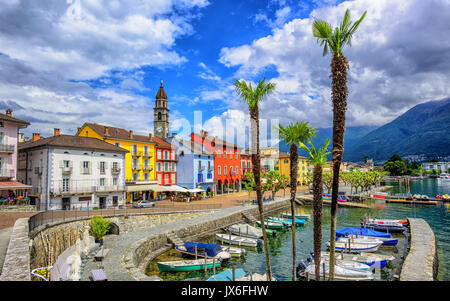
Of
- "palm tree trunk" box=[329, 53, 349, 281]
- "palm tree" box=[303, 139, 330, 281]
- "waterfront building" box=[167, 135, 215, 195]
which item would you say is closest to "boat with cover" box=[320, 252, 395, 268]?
"palm tree" box=[303, 139, 330, 281]

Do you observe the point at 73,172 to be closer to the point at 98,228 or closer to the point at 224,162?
the point at 98,228

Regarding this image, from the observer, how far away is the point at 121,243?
80.6ft

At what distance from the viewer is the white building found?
34688 mm

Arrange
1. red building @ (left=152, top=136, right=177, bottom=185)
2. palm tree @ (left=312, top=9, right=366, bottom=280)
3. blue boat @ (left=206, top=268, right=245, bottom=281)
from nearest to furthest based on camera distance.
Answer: palm tree @ (left=312, top=9, right=366, bottom=280), blue boat @ (left=206, top=268, right=245, bottom=281), red building @ (left=152, top=136, right=177, bottom=185)

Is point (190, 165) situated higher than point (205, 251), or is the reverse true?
point (190, 165)

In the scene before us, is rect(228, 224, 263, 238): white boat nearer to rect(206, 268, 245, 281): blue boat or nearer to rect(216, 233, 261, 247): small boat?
rect(216, 233, 261, 247): small boat

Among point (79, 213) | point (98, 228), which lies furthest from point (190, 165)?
point (98, 228)

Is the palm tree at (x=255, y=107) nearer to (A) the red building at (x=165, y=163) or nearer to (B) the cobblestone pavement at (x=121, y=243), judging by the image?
(B) the cobblestone pavement at (x=121, y=243)

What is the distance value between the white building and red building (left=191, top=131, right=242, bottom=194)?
25.8 m

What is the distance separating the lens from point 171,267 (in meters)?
21.2

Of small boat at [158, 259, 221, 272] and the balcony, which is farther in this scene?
the balcony

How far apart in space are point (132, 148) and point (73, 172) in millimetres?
13238
